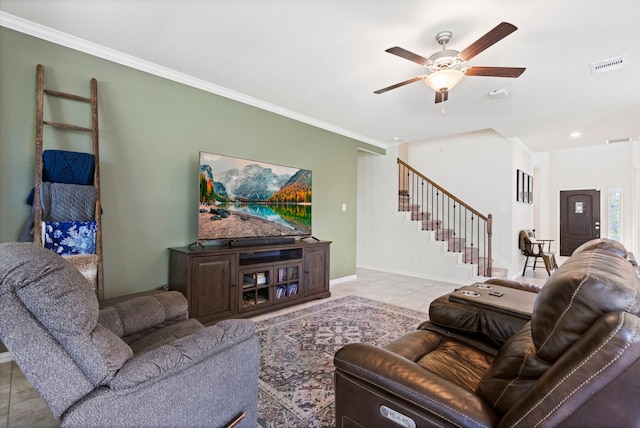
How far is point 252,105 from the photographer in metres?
4.00

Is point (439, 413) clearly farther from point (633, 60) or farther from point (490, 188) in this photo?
point (490, 188)

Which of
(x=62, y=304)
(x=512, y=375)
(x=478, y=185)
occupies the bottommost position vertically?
(x=512, y=375)

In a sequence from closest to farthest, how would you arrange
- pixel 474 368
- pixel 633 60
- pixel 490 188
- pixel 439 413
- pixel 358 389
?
pixel 439 413 < pixel 358 389 < pixel 474 368 < pixel 633 60 < pixel 490 188

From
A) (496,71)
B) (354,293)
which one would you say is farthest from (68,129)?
(354,293)

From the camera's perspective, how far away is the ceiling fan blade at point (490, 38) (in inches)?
76.0

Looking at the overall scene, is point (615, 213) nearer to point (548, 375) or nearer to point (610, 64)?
point (610, 64)

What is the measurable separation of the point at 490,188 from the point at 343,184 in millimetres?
2997

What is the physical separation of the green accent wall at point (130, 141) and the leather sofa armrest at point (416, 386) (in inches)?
104

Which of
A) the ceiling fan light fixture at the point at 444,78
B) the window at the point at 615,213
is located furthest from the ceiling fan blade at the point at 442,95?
the window at the point at 615,213

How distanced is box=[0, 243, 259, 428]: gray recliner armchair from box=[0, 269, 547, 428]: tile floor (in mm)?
1113

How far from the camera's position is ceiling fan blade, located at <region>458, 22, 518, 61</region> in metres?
1.93

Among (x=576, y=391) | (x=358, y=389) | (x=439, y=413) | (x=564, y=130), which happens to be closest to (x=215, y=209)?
(x=358, y=389)

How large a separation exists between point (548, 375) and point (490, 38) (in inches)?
85.2

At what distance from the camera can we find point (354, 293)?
457 cm
